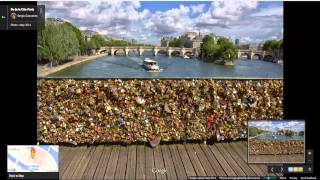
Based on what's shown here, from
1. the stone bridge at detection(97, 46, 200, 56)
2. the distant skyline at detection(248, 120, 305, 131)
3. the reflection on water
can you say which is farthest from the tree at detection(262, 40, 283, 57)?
the reflection on water

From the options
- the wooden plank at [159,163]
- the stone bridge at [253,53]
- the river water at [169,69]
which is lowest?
the wooden plank at [159,163]

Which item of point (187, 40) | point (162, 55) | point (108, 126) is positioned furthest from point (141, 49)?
point (108, 126)

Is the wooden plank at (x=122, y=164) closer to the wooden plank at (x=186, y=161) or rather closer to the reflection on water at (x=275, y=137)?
the wooden plank at (x=186, y=161)

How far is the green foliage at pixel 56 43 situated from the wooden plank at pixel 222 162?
237 centimetres

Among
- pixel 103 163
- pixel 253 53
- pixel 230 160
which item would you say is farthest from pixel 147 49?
pixel 230 160

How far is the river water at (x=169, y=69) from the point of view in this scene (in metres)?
5.07

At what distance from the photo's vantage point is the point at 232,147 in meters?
5.56

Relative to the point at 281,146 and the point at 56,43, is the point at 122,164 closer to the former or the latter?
the point at 56,43

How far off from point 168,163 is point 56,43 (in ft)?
7.02

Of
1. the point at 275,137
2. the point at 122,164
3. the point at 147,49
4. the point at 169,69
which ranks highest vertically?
the point at 147,49

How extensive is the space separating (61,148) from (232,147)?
252cm

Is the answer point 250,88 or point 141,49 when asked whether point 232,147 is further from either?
point 141,49

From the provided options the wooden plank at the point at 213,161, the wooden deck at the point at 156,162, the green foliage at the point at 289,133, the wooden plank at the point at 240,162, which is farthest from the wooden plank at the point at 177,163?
the green foliage at the point at 289,133

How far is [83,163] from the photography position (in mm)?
4941
